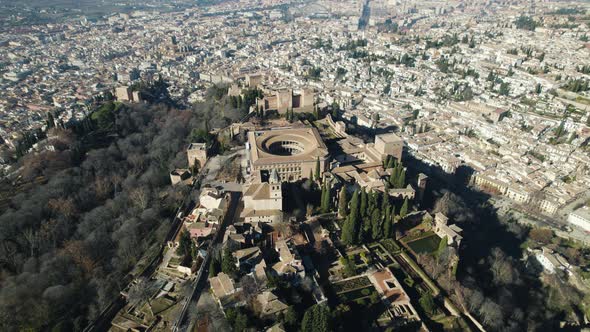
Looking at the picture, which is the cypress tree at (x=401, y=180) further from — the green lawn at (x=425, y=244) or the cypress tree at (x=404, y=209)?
the green lawn at (x=425, y=244)

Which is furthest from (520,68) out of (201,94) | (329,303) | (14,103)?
(14,103)

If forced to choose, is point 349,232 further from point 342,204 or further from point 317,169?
point 317,169

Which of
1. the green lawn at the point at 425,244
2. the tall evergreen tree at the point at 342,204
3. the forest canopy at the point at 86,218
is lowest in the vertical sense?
the forest canopy at the point at 86,218

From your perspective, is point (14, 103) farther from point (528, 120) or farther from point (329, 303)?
point (528, 120)

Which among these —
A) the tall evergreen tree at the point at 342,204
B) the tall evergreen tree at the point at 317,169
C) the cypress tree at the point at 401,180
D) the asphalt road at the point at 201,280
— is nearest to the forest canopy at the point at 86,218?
the asphalt road at the point at 201,280

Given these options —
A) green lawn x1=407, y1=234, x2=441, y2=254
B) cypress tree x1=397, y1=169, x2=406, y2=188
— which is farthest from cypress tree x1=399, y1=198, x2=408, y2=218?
cypress tree x1=397, y1=169, x2=406, y2=188

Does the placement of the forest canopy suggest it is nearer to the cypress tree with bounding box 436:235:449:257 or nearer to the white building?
the white building
